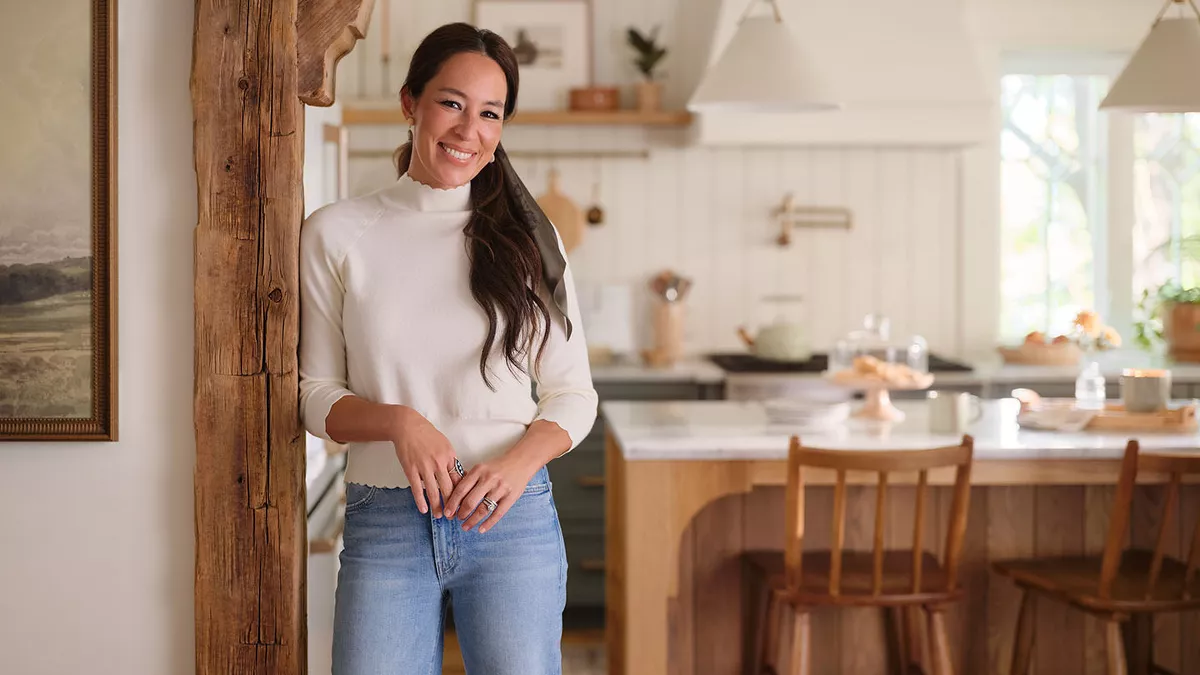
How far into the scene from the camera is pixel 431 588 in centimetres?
170

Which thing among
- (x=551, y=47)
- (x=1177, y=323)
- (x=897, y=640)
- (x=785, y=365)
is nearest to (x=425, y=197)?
(x=897, y=640)

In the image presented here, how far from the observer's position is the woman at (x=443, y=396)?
5.49ft

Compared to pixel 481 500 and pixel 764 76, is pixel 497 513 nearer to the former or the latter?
pixel 481 500

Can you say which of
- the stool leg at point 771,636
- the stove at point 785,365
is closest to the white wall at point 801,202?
the stove at point 785,365

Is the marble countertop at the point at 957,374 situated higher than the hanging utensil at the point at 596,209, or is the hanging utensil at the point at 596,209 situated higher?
the hanging utensil at the point at 596,209

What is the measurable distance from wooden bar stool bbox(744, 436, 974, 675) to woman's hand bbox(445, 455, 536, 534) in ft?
3.18

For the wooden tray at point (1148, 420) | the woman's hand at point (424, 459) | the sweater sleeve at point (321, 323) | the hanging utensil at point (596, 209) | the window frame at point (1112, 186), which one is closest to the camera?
the woman's hand at point (424, 459)

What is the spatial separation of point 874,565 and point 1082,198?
3146 millimetres

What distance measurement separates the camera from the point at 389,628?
5.48 feet

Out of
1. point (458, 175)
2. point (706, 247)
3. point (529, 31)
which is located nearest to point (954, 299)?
point (706, 247)

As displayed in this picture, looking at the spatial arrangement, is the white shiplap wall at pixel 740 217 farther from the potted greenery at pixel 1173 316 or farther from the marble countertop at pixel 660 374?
the potted greenery at pixel 1173 316

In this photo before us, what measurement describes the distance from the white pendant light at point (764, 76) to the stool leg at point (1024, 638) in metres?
1.28

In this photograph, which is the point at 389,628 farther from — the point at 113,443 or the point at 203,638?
the point at 113,443

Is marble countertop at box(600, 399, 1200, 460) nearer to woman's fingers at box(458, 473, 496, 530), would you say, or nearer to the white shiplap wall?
woman's fingers at box(458, 473, 496, 530)
